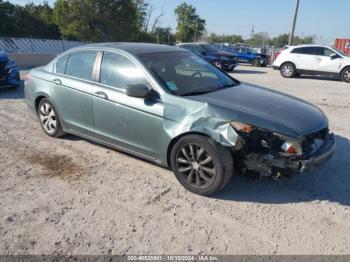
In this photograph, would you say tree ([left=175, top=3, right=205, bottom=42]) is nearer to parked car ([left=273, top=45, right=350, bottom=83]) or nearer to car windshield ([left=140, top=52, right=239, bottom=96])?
parked car ([left=273, top=45, right=350, bottom=83])

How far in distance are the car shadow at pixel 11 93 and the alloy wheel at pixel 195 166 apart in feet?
22.2

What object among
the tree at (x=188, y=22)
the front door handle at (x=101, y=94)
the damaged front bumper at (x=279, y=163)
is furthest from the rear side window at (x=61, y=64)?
the tree at (x=188, y=22)

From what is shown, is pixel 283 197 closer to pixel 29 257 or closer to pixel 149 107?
pixel 149 107

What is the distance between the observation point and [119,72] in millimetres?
4766

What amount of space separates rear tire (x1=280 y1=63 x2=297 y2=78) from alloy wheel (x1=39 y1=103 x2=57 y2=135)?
13467 millimetres

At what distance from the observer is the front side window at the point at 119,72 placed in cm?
455

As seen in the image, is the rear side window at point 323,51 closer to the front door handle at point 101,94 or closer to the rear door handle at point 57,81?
the rear door handle at point 57,81

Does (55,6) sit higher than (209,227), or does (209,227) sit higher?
(55,6)

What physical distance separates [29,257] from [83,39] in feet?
108

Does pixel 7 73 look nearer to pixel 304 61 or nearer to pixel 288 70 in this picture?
pixel 288 70

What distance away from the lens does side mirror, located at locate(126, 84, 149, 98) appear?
14.0ft

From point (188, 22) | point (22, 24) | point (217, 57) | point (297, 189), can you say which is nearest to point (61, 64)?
point (297, 189)

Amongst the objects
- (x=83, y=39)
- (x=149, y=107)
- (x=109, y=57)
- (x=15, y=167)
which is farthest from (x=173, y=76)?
(x=83, y=39)

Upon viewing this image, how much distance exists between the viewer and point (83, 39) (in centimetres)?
3356
